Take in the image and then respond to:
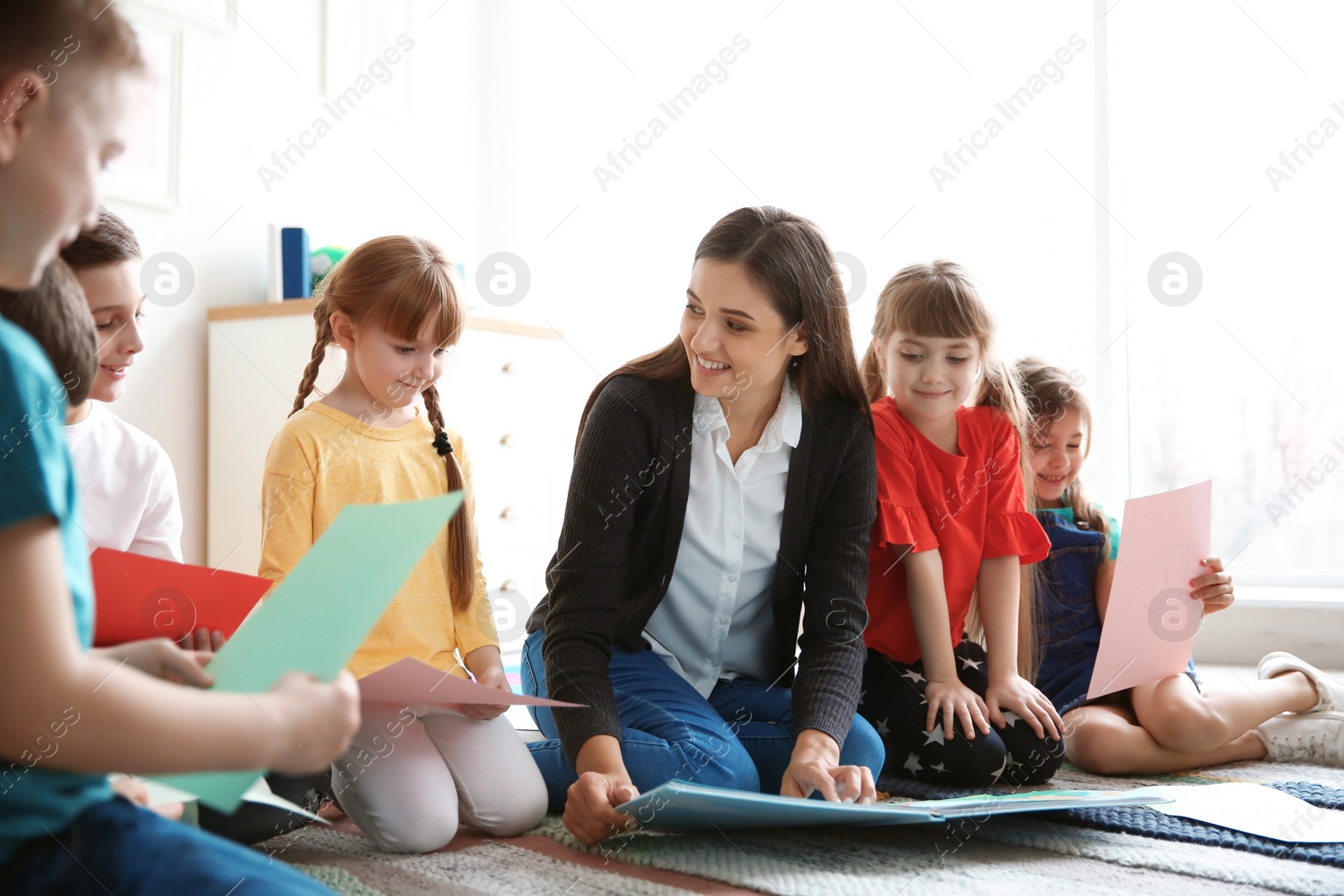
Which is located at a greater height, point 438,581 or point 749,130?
point 749,130

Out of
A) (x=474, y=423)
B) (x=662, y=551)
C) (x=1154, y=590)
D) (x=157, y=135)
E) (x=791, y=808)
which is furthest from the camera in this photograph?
(x=474, y=423)

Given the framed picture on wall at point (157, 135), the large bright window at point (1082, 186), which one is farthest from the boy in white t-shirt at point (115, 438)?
the large bright window at point (1082, 186)

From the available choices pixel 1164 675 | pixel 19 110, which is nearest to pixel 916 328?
pixel 1164 675

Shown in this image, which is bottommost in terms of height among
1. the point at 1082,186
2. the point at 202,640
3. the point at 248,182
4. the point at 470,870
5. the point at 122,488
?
the point at 470,870

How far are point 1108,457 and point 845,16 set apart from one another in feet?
4.42

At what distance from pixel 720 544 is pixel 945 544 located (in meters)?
0.35

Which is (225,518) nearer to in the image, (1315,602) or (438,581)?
(438,581)

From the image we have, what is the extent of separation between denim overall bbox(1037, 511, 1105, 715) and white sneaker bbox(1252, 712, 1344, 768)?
0.83 ft

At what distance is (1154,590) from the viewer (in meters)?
1.42

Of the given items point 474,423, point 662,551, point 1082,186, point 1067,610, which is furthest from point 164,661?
point 1082,186

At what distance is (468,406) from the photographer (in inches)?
92.0

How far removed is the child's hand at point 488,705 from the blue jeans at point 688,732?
0.05 meters

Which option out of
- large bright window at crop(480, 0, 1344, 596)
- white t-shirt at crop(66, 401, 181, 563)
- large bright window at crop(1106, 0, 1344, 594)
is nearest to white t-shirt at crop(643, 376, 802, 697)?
white t-shirt at crop(66, 401, 181, 563)

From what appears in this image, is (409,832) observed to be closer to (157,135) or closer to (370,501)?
(370,501)
